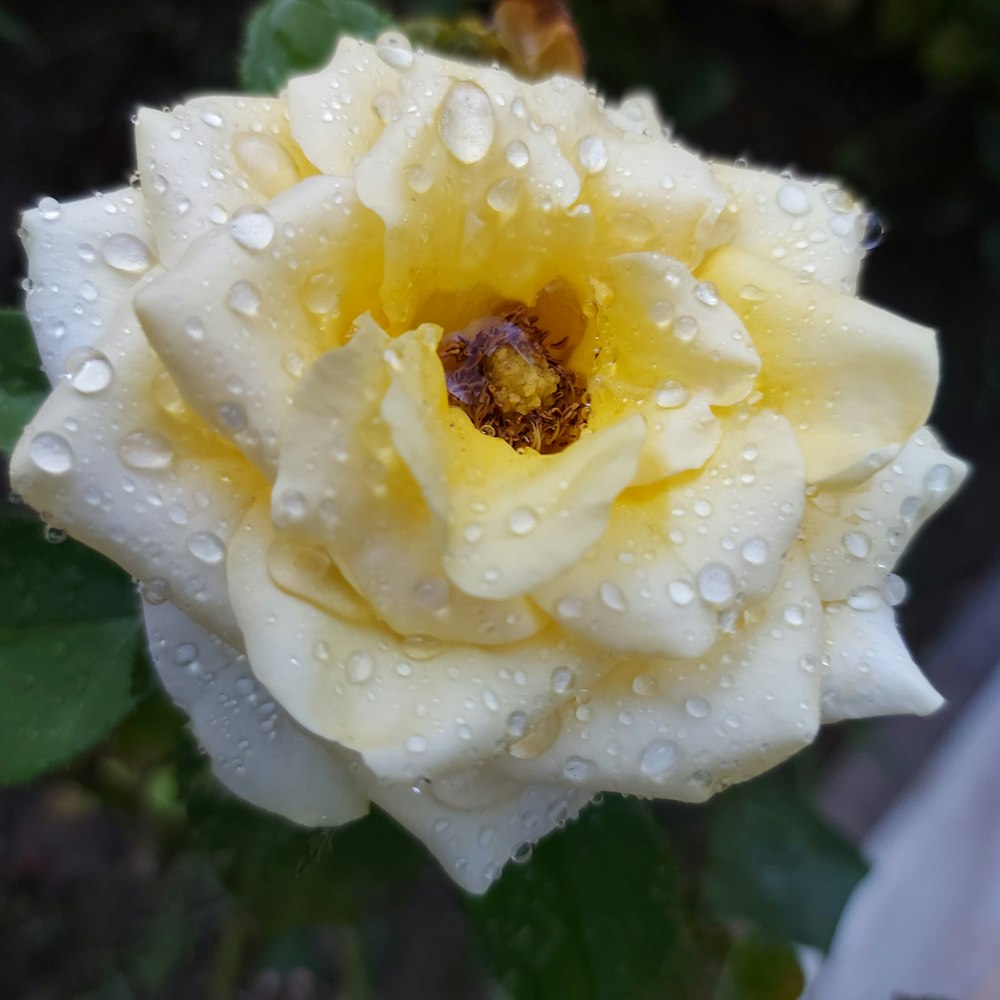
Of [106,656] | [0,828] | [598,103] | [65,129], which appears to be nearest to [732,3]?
[65,129]

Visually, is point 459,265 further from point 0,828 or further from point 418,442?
point 0,828

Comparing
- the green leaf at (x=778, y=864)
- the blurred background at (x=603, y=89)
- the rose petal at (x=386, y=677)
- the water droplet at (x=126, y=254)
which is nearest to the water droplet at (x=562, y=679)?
the rose petal at (x=386, y=677)

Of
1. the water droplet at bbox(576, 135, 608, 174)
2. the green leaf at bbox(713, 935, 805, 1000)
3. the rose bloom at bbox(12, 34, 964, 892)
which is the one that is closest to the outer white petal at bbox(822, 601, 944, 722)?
the rose bloom at bbox(12, 34, 964, 892)

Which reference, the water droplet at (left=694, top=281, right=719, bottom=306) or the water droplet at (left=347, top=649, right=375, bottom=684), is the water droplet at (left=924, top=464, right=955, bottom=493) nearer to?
the water droplet at (left=694, top=281, right=719, bottom=306)

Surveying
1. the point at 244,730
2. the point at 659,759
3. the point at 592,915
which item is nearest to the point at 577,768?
the point at 659,759

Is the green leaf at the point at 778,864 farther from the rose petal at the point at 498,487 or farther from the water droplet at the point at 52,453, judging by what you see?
the water droplet at the point at 52,453

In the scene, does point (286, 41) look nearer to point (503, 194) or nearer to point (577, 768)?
point (503, 194)
